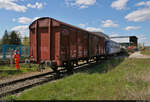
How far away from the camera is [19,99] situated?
4.81 m

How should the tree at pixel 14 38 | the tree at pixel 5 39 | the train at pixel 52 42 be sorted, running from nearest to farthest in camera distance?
the train at pixel 52 42, the tree at pixel 14 38, the tree at pixel 5 39

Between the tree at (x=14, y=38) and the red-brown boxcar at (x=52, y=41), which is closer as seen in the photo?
the red-brown boxcar at (x=52, y=41)

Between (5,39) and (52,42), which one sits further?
(5,39)

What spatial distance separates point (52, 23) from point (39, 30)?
1.20 metres

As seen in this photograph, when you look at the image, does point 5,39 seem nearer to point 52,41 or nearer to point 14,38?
point 14,38

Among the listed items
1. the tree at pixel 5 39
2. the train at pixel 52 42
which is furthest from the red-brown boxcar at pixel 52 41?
the tree at pixel 5 39

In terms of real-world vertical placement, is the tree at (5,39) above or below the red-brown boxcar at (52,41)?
above

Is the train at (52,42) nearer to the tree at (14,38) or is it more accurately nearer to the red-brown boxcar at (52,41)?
the red-brown boxcar at (52,41)

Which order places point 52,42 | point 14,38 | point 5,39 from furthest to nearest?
point 5,39 → point 14,38 → point 52,42

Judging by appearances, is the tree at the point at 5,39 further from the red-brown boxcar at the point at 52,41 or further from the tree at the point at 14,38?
the red-brown boxcar at the point at 52,41

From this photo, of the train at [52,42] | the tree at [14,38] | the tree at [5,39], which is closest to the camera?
the train at [52,42]

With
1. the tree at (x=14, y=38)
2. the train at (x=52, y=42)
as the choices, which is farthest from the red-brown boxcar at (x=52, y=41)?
the tree at (x=14, y=38)

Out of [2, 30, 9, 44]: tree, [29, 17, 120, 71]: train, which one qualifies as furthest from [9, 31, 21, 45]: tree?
[29, 17, 120, 71]: train

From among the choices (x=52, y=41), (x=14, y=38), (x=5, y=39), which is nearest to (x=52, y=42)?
(x=52, y=41)
